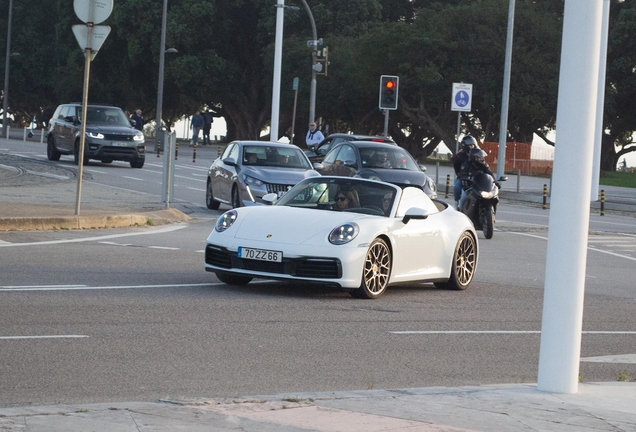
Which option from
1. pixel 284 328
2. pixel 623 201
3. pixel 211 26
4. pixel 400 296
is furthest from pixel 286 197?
pixel 211 26

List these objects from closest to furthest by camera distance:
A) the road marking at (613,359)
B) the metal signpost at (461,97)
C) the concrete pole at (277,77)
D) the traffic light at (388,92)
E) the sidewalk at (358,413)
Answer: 1. the sidewalk at (358,413)
2. the road marking at (613,359)
3. the traffic light at (388,92)
4. the metal signpost at (461,97)
5. the concrete pole at (277,77)

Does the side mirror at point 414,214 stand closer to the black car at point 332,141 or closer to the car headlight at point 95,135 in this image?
the black car at point 332,141

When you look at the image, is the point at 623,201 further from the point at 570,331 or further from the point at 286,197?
the point at 570,331

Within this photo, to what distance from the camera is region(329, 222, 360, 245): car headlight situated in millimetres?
11802

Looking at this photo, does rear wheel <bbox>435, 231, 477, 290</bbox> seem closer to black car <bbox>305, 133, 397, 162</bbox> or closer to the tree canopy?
black car <bbox>305, 133, 397, 162</bbox>

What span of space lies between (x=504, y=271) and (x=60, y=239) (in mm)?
6196

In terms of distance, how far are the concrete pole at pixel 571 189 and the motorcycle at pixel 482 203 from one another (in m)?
14.0

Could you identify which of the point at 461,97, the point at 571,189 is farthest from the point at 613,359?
the point at 461,97

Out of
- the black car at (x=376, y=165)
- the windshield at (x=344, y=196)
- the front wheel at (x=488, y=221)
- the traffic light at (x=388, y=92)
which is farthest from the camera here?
the traffic light at (x=388, y=92)

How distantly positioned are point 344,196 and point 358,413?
6.78 metres

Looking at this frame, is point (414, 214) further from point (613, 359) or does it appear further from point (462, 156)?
point (462, 156)

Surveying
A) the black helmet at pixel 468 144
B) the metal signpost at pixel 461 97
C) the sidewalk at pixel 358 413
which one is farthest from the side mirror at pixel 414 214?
the metal signpost at pixel 461 97

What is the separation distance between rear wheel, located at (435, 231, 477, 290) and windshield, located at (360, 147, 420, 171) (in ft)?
39.6

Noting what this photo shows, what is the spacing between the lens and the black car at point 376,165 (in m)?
25.2
